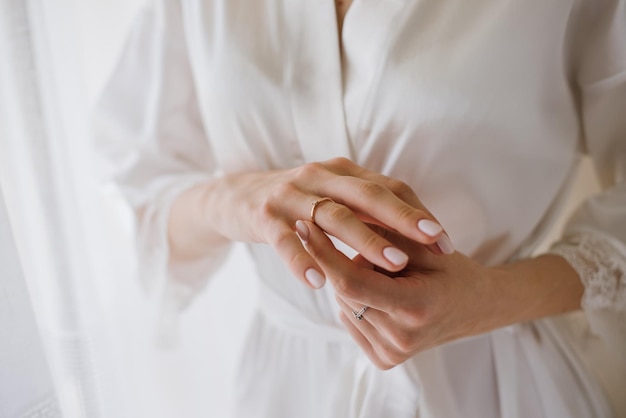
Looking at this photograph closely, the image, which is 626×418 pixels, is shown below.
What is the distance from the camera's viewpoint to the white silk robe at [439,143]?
1.93 feet

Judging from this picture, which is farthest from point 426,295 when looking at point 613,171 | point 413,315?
point 613,171

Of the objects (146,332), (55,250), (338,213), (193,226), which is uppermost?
(338,213)

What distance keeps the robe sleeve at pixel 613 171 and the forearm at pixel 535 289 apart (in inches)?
0.6

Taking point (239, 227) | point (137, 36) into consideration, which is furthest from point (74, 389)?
point (137, 36)

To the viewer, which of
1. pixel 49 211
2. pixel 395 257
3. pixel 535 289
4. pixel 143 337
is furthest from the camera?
pixel 143 337

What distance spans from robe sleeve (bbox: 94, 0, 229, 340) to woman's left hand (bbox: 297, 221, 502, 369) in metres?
0.36

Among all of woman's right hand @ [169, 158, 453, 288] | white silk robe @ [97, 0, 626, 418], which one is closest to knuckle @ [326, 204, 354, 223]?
woman's right hand @ [169, 158, 453, 288]

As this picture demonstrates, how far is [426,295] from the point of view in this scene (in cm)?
48

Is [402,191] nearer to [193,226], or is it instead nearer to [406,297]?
[406,297]

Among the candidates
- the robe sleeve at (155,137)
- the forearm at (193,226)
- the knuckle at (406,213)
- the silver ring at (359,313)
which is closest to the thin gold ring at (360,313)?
the silver ring at (359,313)

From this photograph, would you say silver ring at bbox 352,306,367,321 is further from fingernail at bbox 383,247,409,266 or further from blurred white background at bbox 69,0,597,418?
blurred white background at bbox 69,0,597,418

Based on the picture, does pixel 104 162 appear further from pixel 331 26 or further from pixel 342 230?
pixel 342 230

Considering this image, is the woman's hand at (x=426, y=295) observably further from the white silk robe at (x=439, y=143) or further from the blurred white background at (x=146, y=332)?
the blurred white background at (x=146, y=332)

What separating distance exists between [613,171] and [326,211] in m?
0.47
